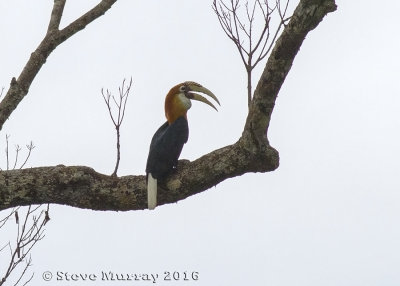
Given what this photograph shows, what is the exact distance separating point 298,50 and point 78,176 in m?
1.77

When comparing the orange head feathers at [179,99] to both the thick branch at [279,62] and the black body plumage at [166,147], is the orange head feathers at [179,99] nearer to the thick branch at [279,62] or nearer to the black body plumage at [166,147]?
the black body plumage at [166,147]

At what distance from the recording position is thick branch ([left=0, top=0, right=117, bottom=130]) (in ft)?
16.0

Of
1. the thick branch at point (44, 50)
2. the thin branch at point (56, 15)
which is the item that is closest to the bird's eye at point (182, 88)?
the thick branch at point (44, 50)

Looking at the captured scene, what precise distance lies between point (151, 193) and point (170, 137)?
1319 mm

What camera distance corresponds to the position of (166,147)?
18.3ft

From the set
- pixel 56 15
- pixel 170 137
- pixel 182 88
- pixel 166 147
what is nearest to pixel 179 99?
pixel 182 88

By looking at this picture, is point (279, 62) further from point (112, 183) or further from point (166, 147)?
point (166, 147)

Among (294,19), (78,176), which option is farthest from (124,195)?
(294,19)

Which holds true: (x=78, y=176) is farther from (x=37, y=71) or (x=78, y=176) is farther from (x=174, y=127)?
(x=174, y=127)

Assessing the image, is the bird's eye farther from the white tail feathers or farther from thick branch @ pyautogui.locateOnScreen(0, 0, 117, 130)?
the white tail feathers

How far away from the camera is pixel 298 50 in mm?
4070

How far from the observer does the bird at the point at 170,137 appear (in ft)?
15.4

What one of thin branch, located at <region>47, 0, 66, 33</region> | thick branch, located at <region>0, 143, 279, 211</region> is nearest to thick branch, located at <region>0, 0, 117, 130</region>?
thin branch, located at <region>47, 0, 66, 33</region>

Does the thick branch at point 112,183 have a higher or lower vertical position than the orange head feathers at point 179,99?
lower
